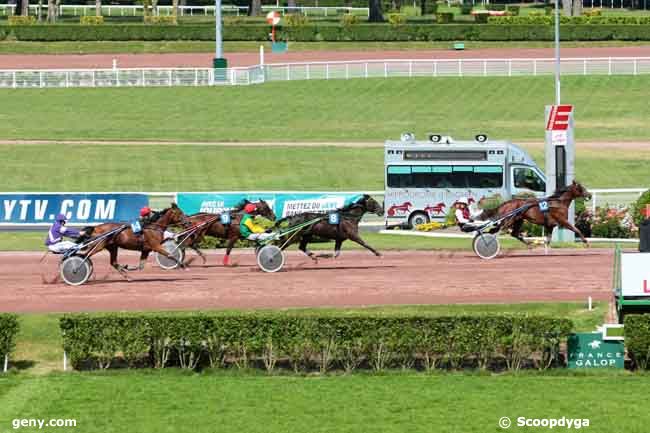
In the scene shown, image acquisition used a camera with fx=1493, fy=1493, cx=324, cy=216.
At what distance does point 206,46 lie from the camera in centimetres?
7106

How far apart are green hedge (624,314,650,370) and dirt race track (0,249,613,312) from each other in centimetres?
381

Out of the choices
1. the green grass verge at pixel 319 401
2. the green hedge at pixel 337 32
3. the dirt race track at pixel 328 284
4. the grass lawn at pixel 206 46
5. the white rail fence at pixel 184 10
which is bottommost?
the green grass verge at pixel 319 401

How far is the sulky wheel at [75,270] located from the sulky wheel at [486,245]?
7.17 meters

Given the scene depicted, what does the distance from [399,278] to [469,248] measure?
5012 mm

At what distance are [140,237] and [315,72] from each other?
119ft

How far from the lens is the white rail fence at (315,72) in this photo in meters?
58.9

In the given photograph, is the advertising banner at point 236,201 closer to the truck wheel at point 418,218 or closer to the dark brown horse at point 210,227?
the truck wheel at point 418,218

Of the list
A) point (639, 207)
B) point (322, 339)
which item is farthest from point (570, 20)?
point (322, 339)

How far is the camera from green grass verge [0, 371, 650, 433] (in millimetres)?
16812

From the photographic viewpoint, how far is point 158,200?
34625 millimetres

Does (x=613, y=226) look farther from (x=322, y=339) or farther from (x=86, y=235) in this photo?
(x=322, y=339)

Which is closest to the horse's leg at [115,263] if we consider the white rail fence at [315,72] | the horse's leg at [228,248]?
the horse's leg at [228,248]

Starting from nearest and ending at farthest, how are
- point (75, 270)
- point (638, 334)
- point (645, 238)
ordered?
1. point (638, 334)
2. point (645, 238)
3. point (75, 270)

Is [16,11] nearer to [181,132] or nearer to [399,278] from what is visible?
[181,132]
